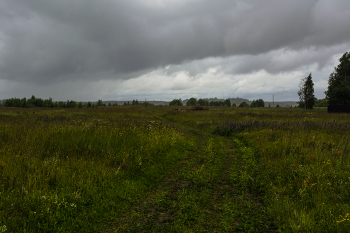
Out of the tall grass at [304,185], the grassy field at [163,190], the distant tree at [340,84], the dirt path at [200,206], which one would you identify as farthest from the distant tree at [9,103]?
the distant tree at [340,84]

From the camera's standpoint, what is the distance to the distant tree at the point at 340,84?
40.0 metres

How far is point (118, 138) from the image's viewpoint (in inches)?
383

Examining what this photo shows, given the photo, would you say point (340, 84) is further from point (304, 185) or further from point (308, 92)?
point (304, 185)

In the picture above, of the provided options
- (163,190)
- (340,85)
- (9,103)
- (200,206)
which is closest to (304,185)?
(200,206)

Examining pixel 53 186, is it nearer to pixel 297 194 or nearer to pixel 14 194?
pixel 14 194

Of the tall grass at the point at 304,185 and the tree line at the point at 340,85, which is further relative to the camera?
the tree line at the point at 340,85

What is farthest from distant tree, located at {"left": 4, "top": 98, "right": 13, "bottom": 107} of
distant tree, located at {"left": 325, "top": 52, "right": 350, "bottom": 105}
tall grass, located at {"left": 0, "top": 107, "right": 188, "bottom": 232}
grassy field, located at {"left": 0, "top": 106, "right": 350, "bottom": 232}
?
distant tree, located at {"left": 325, "top": 52, "right": 350, "bottom": 105}

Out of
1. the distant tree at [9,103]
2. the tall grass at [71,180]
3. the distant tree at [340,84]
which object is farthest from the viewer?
the distant tree at [9,103]

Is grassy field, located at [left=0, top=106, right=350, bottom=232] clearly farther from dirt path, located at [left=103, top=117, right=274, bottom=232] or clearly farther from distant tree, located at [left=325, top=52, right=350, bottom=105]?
distant tree, located at [left=325, top=52, right=350, bottom=105]

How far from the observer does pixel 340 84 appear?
142 ft

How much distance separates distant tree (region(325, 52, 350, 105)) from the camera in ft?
131

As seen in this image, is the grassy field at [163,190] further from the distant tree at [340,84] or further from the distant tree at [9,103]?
the distant tree at [9,103]

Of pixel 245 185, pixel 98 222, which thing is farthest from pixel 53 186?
pixel 245 185

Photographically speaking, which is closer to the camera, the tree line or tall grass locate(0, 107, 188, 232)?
tall grass locate(0, 107, 188, 232)
